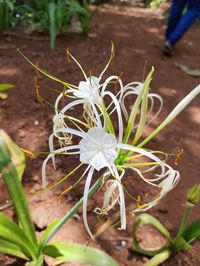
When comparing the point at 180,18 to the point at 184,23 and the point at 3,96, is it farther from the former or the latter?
the point at 3,96

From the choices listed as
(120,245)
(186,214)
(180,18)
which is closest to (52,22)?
(180,18)

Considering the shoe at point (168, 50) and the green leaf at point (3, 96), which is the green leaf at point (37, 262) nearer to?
the green leaf at point (3, 96)

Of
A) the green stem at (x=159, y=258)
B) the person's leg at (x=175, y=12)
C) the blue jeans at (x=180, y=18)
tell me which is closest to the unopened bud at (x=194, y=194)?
the green stem at (x=159, y=258)

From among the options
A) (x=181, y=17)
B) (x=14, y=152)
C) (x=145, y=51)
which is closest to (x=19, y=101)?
(x=14, y=152)

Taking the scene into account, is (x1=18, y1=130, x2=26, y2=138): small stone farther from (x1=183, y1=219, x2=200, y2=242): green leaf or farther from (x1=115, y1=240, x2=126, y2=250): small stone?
(x1=183, y1=219, x2=200, y2=242): green leaf

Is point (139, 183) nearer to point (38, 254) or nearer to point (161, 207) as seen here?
point (161, 207)
